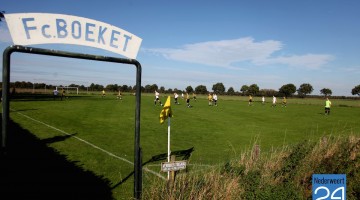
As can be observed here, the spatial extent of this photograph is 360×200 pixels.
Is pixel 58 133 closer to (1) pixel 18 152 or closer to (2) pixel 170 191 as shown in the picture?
(1) pixel 18 152

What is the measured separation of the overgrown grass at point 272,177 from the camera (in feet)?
19.7

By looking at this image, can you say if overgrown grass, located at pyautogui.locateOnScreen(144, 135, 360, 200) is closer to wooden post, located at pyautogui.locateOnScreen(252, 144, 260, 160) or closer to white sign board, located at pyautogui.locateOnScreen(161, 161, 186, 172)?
wooden post, located at pyautogui.locateOnScreen(252, 144, 260, 160)

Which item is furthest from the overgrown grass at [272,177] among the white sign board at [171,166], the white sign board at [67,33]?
the white sign board at [67,33]

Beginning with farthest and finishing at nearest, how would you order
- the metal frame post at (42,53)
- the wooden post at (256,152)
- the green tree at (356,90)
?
the green tree at (356,90) → the wooden post at (256,152) → the metal frame post at (42,53)

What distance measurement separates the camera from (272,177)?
7434 mm

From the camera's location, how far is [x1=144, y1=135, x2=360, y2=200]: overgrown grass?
19.7ft

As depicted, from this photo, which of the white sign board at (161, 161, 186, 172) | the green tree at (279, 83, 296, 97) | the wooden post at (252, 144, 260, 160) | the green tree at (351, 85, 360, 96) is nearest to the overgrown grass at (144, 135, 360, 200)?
the wooden post at (252, 144, 260, 160)

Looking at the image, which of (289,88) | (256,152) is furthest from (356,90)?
(256,152)

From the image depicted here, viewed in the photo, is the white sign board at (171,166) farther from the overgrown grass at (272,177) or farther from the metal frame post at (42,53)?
the metal frame post at (42,53)

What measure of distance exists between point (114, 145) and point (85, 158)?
2584mm

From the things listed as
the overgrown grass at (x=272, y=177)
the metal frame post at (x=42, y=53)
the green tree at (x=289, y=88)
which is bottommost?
the overgrown grass at (x=272, y=177)

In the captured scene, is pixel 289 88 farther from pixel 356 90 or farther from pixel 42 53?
pixel 42 53

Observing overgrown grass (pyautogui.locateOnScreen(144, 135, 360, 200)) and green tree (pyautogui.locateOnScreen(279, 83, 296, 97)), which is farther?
green tree (pyautogui.locateOnScreen(279, 83, 296, 97))

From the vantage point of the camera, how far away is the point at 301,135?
1692 cm
